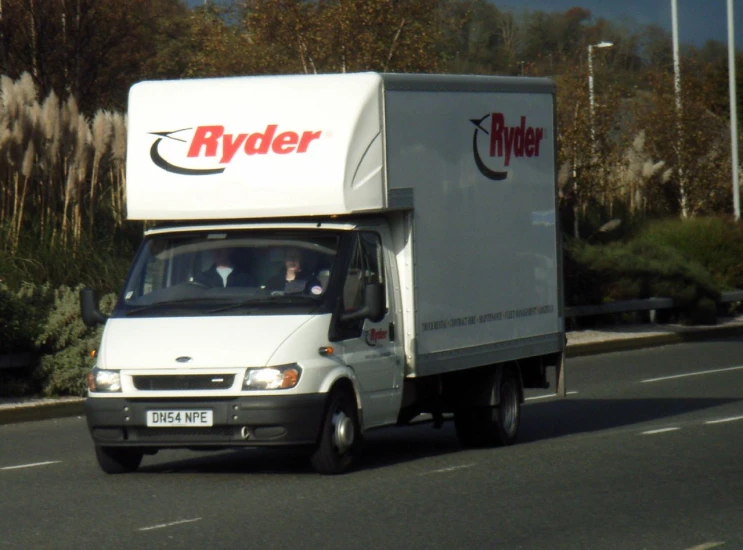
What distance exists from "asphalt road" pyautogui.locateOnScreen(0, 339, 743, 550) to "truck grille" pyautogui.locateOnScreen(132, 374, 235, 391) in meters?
0.71

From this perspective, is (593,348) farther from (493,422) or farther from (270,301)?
(270,301)

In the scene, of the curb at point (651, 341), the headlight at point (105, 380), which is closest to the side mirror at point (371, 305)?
the headlight at point (105, 380)

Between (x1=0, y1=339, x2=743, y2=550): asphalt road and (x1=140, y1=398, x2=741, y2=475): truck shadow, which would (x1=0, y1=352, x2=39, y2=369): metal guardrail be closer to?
(x1=0, y1=339, x2=743, y2=550): asphalt road

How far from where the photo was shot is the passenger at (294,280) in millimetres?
10594

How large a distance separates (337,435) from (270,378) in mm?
751

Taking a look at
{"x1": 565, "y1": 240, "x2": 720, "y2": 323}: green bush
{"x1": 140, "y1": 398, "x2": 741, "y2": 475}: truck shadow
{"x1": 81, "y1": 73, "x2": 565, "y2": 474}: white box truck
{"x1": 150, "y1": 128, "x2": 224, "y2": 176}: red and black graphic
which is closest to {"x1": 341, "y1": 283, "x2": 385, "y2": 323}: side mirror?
{"x1": 81, "y1": 73, "x2": 565, "y2": 474}: white box truck

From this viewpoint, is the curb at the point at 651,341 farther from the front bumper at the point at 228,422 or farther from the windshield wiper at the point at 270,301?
the front bumper at the point at 228,422

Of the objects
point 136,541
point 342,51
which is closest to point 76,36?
point 342,51

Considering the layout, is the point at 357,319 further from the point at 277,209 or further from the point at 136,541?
the point at 136,541

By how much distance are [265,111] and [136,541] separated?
385cm

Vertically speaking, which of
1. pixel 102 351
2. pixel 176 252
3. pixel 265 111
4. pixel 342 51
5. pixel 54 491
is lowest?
pixel 54 491

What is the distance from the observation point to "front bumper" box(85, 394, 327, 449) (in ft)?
32.8

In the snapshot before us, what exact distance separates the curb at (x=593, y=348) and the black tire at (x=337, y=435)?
571 cm

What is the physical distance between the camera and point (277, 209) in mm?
10773
